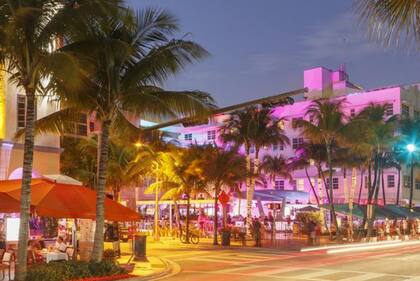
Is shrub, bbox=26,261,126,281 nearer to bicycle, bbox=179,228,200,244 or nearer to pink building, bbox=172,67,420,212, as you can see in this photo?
bicycle, bbox=179,228,200,244

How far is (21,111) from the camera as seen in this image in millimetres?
30000

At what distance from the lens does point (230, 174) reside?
38.6 meters

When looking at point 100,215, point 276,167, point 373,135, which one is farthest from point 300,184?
point 100,215

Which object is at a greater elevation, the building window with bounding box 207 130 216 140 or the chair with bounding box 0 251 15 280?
the building window with bounding box 207 130 216 140

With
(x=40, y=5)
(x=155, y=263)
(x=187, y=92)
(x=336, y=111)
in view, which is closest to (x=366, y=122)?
(x=336, y=111)

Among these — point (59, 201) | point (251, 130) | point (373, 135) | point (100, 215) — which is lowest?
point (100, 215)

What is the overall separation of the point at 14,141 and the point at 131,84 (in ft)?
37.5

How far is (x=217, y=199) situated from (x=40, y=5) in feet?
83.1

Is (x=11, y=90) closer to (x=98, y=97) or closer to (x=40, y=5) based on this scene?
(x=98, y=97)

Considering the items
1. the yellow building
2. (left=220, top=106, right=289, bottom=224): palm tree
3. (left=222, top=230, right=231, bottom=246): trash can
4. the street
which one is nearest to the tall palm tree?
the street

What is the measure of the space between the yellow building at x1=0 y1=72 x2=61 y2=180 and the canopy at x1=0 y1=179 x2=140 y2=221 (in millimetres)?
9472

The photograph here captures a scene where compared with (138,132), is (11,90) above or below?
above

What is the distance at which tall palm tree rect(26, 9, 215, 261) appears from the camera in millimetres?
17656

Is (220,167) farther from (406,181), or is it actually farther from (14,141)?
(406,181)
